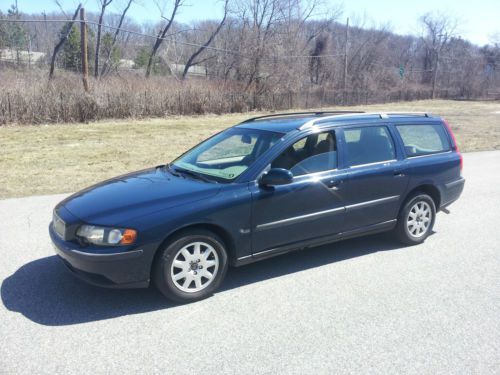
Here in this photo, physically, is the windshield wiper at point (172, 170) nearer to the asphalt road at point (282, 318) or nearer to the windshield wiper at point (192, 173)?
the windshield wiper at point (192, 173)

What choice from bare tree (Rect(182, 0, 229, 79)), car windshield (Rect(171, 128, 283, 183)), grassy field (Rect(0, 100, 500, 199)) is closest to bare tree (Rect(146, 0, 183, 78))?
bare tree (Rect(182, 0, 229, 79))

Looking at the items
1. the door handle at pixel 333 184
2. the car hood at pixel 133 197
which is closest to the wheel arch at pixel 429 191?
the door handle at pixel 333 184

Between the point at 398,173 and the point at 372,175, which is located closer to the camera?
the point at 372,175

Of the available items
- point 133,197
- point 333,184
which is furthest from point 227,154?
point 133,197

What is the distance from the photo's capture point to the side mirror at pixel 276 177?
4.07 meters

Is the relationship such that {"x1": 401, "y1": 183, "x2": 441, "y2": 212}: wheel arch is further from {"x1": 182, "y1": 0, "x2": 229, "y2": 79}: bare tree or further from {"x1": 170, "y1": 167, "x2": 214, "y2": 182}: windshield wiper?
{"x1": 182, "y1": 0, "x2": 229, "y2": 79}: bare tree

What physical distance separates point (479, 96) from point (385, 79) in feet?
39.7

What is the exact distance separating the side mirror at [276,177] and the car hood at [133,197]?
0.45 metres

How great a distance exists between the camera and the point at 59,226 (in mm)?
3965

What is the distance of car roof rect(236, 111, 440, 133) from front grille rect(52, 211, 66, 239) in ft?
7.40

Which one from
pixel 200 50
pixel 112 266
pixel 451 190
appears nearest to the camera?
pixel 112 266

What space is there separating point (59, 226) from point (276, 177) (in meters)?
1.99

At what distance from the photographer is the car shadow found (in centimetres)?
364

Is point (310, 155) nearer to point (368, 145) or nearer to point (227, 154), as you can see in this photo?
point (368, 145)
